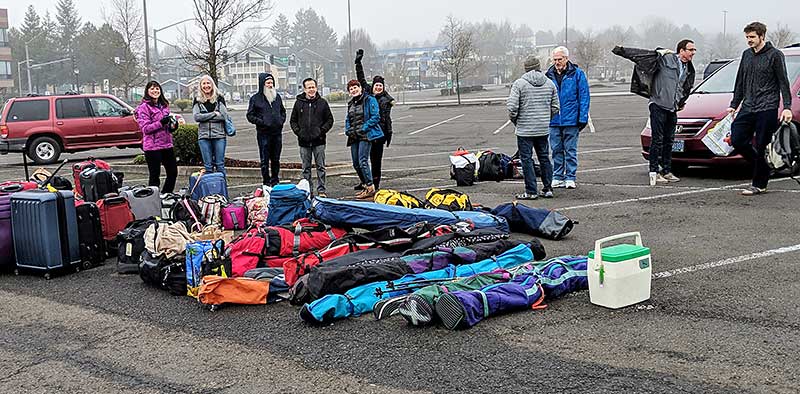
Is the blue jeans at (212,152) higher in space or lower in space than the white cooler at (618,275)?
higher

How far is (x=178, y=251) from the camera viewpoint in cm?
707

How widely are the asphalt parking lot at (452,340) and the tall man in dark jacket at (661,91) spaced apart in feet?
11.4

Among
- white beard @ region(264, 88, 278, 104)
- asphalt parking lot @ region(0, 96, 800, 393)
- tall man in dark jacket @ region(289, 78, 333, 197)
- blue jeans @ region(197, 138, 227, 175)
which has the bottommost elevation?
asphalt parking lot @ region(0, 96, 800, 393)

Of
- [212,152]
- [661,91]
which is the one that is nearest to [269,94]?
[212,152]

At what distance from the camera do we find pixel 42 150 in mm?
20688

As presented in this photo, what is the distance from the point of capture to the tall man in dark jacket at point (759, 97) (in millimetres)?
9742

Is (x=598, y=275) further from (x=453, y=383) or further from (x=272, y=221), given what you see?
(x=272, y=221)

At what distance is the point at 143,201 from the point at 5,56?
266 feet

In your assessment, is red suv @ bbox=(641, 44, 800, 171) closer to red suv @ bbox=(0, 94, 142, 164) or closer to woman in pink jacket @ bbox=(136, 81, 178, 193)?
woman in pink jacket @ bbox=(136, 81, 178, 193)

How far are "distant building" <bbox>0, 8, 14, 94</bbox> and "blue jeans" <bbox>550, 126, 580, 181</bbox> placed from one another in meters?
79.6

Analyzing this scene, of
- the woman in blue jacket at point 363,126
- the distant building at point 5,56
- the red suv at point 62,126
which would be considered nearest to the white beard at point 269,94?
the woman in blue jacket at point 363,126

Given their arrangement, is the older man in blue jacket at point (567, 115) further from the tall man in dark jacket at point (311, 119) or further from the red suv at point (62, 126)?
the red suv at point (62, 126)

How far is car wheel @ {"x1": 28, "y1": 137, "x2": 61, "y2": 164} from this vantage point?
2064cm

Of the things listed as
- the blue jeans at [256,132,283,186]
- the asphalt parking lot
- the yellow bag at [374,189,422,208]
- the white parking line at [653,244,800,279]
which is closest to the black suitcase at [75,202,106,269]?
the asphalt parking lot
